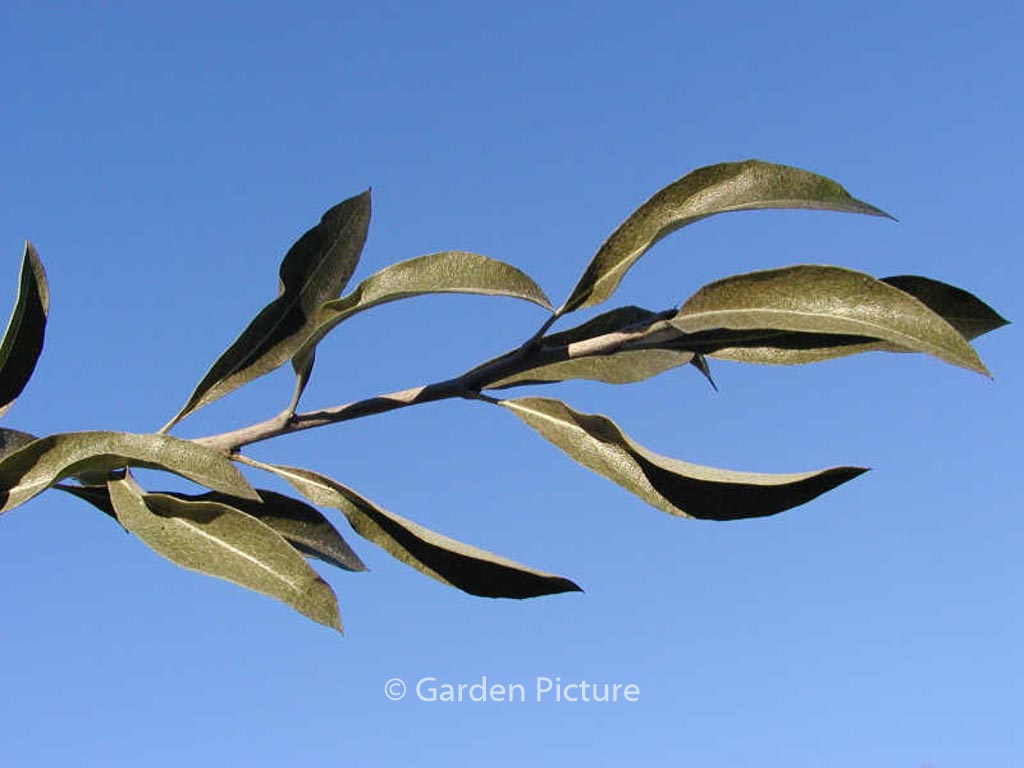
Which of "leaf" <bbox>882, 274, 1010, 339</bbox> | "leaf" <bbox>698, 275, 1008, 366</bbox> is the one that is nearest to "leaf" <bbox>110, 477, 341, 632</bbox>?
"leaf" <bbox>698, 275, 1008, 366</bbox>

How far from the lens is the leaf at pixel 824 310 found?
1502 mm

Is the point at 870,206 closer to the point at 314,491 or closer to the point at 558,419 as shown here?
the point at 558,419

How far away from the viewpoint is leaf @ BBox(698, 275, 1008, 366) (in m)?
1.73

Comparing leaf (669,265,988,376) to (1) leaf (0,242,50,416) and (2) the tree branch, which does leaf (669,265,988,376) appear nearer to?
(2) the tree branch

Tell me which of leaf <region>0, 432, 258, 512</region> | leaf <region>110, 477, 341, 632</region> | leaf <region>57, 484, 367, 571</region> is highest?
leaf <region>57, 484, 367, 571</region>

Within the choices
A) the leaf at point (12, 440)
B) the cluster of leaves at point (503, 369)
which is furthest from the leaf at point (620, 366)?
the leaf at point (12, 440)

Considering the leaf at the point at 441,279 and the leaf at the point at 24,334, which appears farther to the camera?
the leaf at the point at 24,334

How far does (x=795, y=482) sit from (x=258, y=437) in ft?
2.40

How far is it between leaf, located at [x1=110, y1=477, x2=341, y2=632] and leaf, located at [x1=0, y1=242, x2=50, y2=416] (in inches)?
14.7

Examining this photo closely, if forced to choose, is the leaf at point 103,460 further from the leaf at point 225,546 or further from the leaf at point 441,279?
the leaf at point 441,279

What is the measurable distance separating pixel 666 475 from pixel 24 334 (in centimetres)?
104

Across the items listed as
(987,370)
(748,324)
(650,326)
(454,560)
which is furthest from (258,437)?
(987,370)

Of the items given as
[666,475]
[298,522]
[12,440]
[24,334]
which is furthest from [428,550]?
[24,334]

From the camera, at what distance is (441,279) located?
66.3 inches
